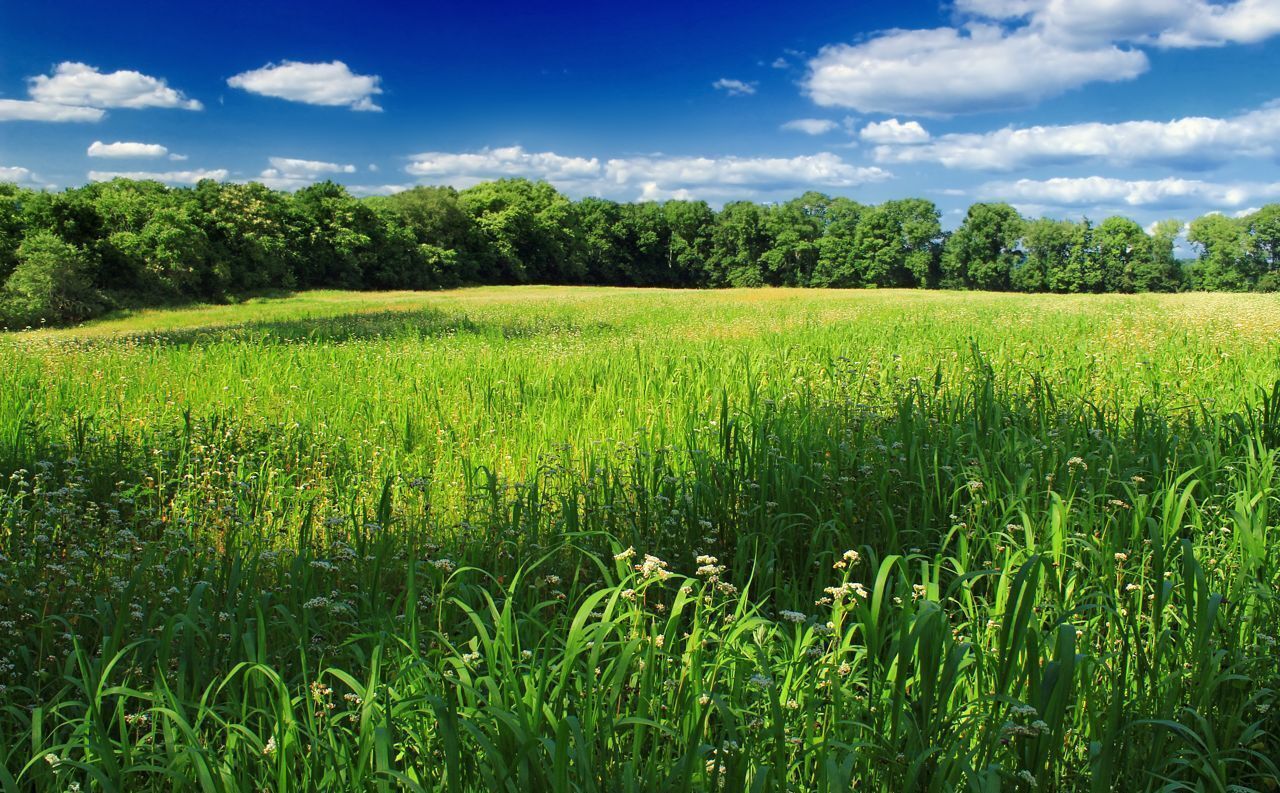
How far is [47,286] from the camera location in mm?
29250

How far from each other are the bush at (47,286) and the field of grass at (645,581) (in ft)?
80.2

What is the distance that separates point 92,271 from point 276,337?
87.2 ft

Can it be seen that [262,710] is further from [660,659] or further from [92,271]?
[92,271]

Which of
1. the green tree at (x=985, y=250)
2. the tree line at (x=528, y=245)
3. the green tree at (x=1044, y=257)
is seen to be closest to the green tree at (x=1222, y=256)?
the tree line at (x=528, y=245)

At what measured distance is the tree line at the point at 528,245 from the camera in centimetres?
3456

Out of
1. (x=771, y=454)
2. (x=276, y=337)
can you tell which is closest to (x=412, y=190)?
(x=276, y=337)

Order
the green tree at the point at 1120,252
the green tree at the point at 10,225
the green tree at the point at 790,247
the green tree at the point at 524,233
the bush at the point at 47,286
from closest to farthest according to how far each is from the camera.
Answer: the bush at the point at 47,286
the green tree at the point at 10,225
the green tree at the point at 524,233
the green tree at the point at 1120,252
the green tree at the point at 790,247

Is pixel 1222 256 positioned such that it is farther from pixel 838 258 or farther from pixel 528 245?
pixel 528 245

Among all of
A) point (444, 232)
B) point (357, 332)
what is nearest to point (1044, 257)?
point (444, 232)

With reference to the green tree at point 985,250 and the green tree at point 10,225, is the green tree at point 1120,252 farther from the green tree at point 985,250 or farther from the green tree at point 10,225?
the green tree at point 10,225

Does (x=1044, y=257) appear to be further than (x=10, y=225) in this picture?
Yes

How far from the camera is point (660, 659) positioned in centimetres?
253

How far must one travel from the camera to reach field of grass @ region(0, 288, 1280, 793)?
2.12m

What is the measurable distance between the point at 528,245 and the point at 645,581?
7303cm
